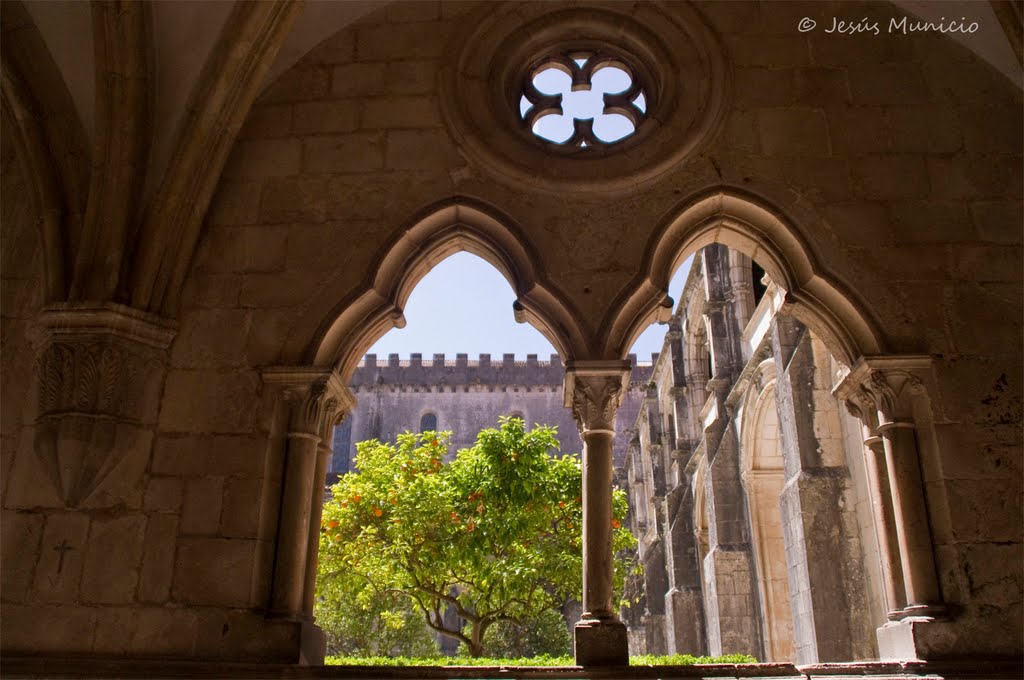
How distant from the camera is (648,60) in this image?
5.83m

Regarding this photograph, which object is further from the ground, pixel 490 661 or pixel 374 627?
pixel 374 627

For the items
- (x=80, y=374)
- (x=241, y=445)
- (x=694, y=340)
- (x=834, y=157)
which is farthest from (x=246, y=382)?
(x=694, y=340)

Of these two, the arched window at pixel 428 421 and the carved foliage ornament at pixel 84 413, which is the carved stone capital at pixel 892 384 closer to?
the carved foliage ornament at pixel 84 413

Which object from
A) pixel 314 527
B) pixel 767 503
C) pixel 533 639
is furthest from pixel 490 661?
pixel 533 639

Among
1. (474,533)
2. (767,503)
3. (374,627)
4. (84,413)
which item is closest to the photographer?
(84,413)

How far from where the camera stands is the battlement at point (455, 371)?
37.6 m

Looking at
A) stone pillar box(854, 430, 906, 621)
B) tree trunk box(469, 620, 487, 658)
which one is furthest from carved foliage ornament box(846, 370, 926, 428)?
tree trunk box(469, 620, 487, 658)

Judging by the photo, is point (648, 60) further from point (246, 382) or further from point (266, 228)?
point (246, 382)

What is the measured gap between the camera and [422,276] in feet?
18.2

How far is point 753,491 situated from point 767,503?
266 mm

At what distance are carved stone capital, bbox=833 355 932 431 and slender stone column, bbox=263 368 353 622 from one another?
2929mm

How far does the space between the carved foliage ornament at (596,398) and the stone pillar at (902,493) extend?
1327 mm

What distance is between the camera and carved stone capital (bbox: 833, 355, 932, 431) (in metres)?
4.74

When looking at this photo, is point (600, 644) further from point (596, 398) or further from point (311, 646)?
point (311, 646)
